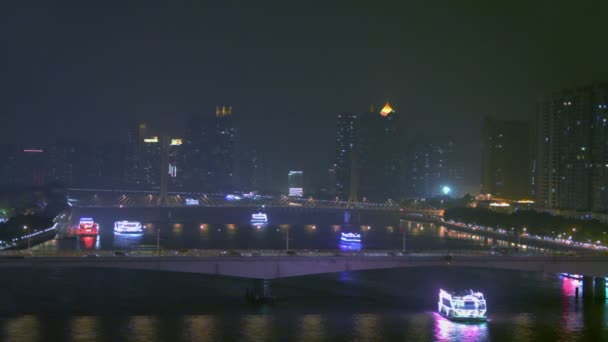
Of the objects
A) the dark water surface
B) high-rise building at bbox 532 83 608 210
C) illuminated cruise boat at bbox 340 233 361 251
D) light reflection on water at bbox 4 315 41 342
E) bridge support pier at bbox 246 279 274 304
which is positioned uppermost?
high-rise building at bbox 532 83 608 210

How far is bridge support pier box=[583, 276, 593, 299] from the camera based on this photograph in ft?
55.1

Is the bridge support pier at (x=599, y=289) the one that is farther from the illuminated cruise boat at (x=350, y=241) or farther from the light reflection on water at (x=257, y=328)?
the illuminated cruise boat at (x=350, y=241)

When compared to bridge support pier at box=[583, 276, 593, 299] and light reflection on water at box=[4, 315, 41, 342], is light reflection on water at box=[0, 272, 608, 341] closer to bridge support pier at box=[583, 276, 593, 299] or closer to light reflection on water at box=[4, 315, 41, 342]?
light reflection on water at box=[4, 315, 41, 342]

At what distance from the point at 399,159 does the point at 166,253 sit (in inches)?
2191

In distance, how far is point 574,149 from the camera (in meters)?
40.5

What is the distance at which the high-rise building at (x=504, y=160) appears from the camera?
59.7 meters

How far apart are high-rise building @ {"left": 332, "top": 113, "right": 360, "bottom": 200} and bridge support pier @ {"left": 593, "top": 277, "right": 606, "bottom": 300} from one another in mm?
49503

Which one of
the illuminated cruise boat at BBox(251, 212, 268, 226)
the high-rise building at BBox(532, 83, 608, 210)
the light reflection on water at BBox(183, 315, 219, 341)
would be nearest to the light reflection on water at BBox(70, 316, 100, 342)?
the light reflection on water at BBox(183, 315, 219, 341)

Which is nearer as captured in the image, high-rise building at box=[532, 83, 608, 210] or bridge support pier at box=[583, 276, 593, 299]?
bridge support pier at box=[583, 276, 593, 299]

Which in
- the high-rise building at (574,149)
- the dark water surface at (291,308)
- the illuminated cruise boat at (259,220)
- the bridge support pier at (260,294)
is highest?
the high-rise building at (574,149)

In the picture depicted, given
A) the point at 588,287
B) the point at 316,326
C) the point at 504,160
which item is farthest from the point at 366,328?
the point at 504,160

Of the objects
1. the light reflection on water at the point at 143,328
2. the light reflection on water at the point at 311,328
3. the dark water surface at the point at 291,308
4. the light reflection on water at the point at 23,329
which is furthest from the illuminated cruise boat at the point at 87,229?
the light reflection on water at the point at 311,328

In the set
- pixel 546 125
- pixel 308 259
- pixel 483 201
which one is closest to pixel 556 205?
pixel 546 125

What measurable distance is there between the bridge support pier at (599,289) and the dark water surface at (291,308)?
57 cm
